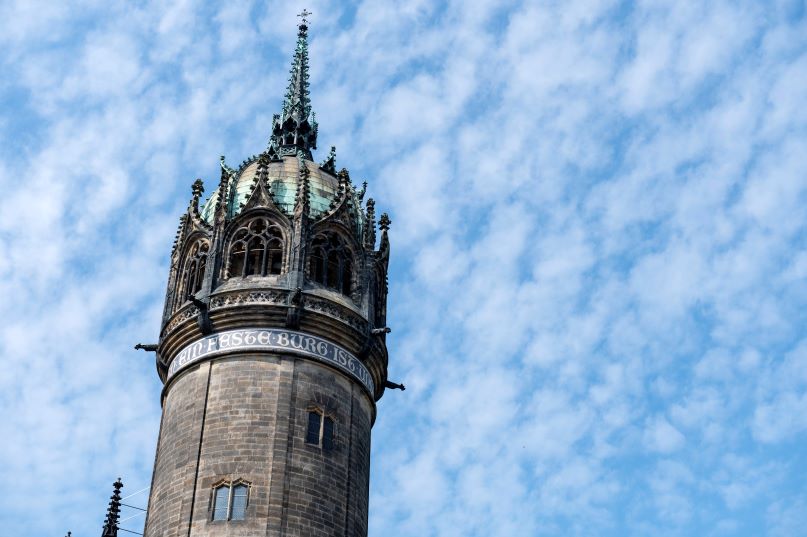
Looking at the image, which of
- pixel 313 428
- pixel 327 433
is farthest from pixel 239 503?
pixel 327 433

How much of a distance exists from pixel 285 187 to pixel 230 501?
14.2 m

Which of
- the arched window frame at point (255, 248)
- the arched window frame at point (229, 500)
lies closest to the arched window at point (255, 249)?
the arched window frame at point (255, 248)

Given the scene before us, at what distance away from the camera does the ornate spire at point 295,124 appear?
181ft

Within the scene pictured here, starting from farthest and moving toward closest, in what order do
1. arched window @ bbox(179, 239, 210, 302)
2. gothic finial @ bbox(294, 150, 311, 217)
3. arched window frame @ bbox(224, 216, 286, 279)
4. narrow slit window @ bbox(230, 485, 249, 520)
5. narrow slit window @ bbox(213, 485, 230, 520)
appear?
1. gothic finial @ bbox(294, 150, 311, 217)
2. arched window @ bbox(179, 239, 210, 302)
3. arched window frame @ bbox(224, 216, 286, 279)
4. narrow slit window @ bbox(213, 485, 230, 520)
5. narrow slit window @ bbox(230, 485, 249, 520)

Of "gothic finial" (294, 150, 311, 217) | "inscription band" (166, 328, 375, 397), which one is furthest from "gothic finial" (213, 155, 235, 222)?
"inscription band" (166, 328, 375, 397)

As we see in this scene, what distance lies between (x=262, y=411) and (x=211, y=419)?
182 cm

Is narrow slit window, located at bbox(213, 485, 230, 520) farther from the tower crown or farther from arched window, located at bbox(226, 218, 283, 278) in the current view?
arched window, located at bbox(226, 218, 283, 278)

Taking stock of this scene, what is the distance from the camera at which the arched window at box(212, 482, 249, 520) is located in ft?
133

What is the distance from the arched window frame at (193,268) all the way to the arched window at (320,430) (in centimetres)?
734

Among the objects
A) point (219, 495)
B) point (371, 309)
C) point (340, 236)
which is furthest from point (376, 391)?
point (219, 495)

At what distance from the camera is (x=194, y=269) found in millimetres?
48219

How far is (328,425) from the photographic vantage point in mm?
43594

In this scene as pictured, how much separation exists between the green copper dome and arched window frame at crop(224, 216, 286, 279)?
92 cm

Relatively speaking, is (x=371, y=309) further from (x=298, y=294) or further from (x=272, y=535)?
(x=272, y=535)
